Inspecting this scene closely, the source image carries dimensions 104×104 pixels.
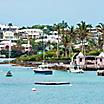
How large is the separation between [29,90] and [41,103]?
2535 centimetres

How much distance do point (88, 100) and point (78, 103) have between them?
5271mm

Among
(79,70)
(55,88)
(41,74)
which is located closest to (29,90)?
(55,88)

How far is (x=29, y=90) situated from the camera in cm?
11400

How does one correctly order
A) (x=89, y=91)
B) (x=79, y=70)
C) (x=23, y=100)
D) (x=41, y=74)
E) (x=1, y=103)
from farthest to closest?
(x=79, y=70) → (x=41, y=74) → (x=89, y=91) → (x=23, y=100) → (x=1, y=103)

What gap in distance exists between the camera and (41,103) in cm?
8875

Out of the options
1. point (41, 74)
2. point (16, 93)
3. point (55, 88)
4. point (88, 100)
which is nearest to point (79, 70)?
point (41, 74)

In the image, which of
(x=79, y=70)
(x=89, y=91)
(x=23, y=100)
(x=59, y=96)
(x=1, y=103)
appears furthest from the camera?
(x=79, y=70)

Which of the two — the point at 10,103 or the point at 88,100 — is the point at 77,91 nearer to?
the point at 88,100

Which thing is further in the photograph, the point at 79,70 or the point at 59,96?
the point at 79,70

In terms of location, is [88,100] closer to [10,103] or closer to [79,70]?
[10,103]

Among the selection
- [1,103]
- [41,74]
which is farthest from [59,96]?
[41,74]

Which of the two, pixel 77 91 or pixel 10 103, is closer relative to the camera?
pixel 10 103

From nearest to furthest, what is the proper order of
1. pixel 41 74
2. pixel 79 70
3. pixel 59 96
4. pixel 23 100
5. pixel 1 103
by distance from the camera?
pixel 1 103 → pixel 23 100 → pixel 59 96 → pixel 41 74 → pixel 79 70

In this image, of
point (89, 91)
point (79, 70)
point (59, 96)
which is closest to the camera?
point (59, 96)
